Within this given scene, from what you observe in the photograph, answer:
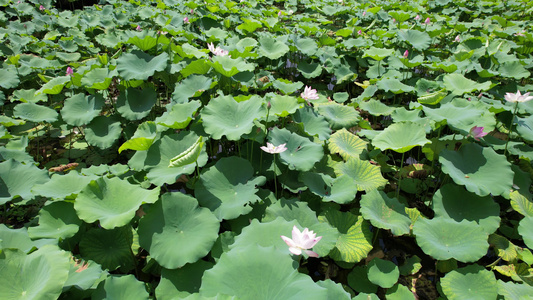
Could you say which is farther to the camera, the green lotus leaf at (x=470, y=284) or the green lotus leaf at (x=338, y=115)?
the green lotus leaf at (x=338, y=115)

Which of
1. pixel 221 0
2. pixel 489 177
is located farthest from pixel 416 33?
pixel 221 0

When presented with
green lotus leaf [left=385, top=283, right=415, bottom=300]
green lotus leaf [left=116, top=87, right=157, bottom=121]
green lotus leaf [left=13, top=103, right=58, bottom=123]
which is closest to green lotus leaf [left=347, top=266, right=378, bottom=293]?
green lotus leaf [left=385, top=283, right=415, bottom=300]

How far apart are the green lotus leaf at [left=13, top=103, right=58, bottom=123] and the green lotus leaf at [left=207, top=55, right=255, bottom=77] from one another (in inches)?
63.5

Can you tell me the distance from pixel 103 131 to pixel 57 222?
4.55 ft

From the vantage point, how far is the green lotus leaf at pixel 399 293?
1.82 meters

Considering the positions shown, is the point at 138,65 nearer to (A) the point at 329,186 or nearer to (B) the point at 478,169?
(A) the point at 329,186

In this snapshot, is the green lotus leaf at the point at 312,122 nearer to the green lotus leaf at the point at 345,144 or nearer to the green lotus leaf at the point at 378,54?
the green lotus leaf at the point at 345,144

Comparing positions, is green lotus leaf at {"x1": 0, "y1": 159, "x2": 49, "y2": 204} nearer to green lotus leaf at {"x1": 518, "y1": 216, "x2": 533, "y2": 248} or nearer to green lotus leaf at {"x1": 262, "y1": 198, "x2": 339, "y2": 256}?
green lotus leaf at {"x1": 262, "y1": 198, "x2": 339, "y2": 256}

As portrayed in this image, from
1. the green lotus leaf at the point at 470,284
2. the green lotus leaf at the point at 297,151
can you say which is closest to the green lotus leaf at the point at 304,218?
the green lotus leaf at the point at 297,151

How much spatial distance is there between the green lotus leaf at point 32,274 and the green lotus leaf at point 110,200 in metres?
0.33

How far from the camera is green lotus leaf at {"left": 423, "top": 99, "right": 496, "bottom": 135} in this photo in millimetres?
2398

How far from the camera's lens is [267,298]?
4.27ft

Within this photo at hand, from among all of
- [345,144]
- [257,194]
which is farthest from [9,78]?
[345,144]

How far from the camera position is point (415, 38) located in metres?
4.56
